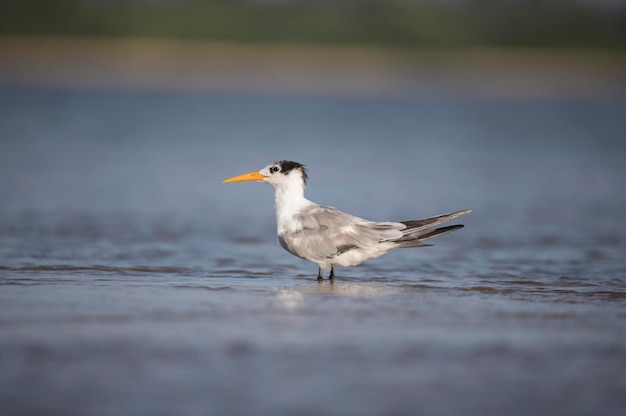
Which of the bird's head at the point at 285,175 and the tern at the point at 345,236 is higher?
the bird's head at the point at 285,175

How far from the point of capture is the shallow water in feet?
15.7

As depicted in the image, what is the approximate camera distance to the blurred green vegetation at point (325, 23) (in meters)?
57.1

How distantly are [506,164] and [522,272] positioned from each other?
33.6 ft

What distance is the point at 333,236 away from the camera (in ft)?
26.0

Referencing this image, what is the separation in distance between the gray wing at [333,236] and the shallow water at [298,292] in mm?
241

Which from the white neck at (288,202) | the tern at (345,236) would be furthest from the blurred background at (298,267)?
the white neck at (288,202)

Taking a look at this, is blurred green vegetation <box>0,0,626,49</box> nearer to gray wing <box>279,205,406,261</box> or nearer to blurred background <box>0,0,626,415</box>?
blurred background <box>0,0,626,415</box>

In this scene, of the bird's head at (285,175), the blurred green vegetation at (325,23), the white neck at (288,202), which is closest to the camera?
the white neck at (288,202)

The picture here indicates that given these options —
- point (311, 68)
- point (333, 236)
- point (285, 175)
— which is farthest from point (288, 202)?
point (311, 68)

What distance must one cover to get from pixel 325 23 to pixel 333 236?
54.2 meters

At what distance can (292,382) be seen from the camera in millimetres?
4875

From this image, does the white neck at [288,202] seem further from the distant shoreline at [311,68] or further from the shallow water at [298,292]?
the distant shoreline at [311,68]

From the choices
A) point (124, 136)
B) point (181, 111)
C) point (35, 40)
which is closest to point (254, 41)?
point (35, 40)

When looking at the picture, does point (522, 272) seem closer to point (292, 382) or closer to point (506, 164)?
point (292, 382)
